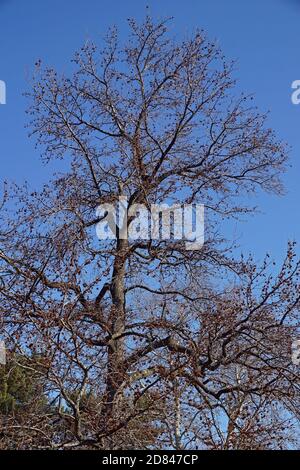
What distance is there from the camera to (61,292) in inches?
289

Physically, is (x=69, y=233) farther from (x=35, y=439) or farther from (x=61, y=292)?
(x=35, y=439)
